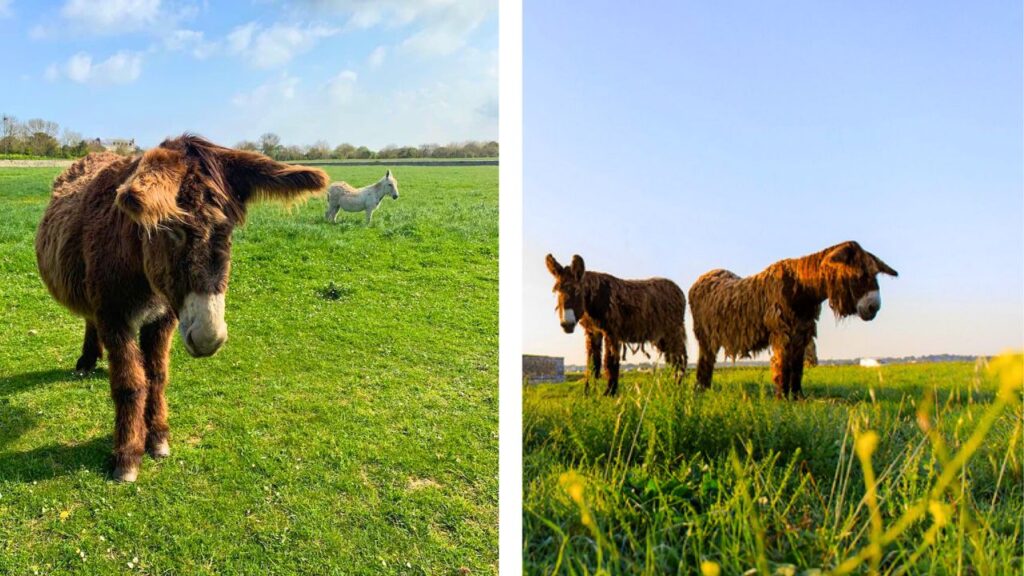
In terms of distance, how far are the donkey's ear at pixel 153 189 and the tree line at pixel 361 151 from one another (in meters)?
0.78

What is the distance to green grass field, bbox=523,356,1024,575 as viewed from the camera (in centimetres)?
116

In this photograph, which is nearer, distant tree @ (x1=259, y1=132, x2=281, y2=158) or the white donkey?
distant tree @ (x1=259, y1=132, x2=281, y2=158)

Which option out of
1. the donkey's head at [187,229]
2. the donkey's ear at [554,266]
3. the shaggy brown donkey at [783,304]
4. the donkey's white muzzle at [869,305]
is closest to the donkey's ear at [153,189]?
the donkey's head at [187,229]

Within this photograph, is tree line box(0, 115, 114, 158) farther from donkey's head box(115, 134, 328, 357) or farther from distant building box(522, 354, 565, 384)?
distant building box(522, 354, 565, 384)

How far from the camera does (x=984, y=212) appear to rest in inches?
51.6

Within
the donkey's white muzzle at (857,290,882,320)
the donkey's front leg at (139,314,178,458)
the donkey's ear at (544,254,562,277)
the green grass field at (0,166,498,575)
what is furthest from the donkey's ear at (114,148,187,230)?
the donkey's white muzzle at (857,290,882,320)

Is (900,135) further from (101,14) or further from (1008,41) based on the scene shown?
(101,14)

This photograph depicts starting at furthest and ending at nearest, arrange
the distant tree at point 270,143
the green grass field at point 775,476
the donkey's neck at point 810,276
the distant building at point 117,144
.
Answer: the distant tree at point 270,143 → the distant building at point 117,144 → the donkey's neck at point 810,276 → the green grass field at point 775,476

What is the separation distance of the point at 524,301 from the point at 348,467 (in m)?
1.22

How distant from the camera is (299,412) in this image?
2768mm

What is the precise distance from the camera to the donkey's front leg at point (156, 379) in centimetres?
253

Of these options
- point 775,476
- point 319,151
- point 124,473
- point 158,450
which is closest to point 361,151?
point 319,151

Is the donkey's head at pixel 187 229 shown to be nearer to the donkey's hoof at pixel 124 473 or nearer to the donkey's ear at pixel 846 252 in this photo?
the donkey's hoof at pixel 124 473

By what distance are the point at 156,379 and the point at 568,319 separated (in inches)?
62.8
